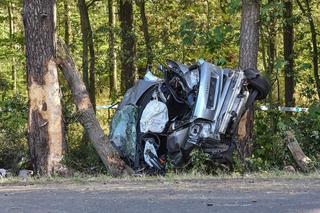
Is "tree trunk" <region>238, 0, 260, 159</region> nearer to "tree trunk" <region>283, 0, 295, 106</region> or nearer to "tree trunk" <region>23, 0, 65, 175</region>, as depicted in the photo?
"tree trunk" <region>23, 0, 65, 175</region>

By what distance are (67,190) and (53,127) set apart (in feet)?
13.7

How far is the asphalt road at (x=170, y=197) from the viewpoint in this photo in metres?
5.49

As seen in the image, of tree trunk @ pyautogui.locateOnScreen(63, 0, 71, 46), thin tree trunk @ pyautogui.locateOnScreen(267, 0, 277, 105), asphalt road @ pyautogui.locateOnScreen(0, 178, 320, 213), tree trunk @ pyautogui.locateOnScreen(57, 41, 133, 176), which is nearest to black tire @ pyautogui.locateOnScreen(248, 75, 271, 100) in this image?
tree trunk @ pyautogui.locateOnScreen(57, 41, 133, 176)

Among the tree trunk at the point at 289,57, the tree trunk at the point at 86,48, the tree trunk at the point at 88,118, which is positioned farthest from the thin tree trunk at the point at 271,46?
the tree trunk at the point at 88,118

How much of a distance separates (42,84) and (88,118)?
108cm

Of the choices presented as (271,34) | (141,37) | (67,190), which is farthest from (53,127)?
(141,37)

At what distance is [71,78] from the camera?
10914 millimetres

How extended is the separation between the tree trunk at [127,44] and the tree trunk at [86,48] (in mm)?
1127

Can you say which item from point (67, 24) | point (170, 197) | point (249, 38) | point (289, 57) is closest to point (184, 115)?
point (249, 38)

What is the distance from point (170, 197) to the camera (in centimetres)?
604

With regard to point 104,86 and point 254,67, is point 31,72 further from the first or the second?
point 104,86

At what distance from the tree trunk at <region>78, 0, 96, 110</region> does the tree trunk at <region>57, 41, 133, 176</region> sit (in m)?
7.25

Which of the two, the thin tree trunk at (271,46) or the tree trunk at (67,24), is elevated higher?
the tree trunk at (67,24)

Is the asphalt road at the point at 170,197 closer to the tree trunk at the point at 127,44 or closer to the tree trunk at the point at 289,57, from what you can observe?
the tree trunk at the point at 289,57
